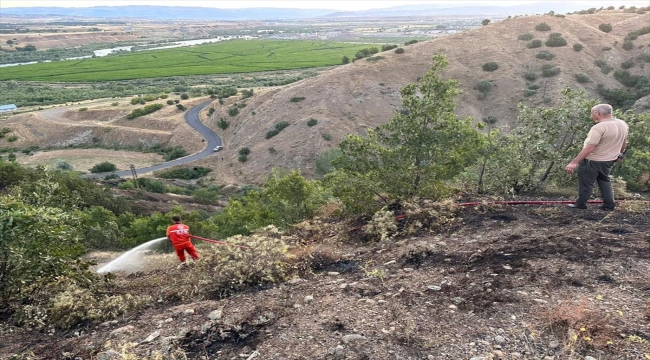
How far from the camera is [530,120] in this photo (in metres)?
11.2

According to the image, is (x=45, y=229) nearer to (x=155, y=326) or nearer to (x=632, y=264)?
(x=155, y=326)

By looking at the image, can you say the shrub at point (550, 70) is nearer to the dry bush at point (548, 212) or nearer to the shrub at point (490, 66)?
the shrub at point (490, 66)

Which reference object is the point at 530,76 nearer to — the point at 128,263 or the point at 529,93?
the point at 529,93

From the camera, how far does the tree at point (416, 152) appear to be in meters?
10.4

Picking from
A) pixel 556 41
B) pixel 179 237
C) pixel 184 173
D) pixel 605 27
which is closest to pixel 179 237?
pixel 179 237

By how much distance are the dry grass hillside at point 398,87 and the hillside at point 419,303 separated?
40115 millimetres

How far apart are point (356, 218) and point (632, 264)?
5.78 meters

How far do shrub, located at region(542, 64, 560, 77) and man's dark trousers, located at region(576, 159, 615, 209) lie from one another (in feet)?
176

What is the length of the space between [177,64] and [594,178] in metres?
139

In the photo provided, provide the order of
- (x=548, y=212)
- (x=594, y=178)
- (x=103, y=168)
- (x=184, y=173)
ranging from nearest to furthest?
(x=594, y=178), (x=548, y=212), (x=184, y=173), (x=103, y=168)

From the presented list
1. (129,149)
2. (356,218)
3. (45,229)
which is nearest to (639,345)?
(356,218)

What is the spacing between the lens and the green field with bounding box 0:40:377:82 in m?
114

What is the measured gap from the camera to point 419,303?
568cm

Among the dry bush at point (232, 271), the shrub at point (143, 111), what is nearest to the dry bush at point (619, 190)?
the dry bush at point (232, 271)
